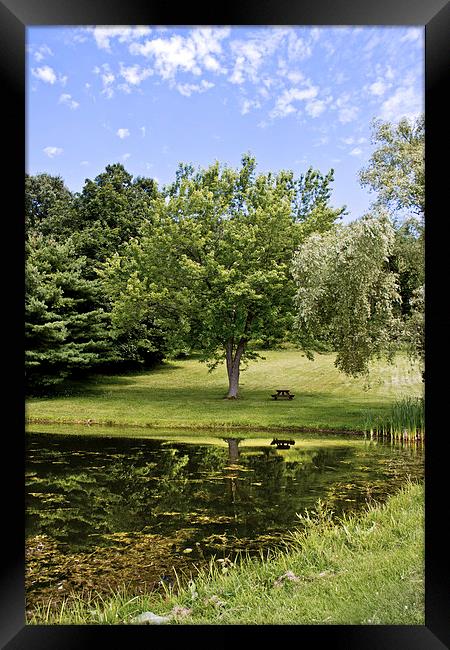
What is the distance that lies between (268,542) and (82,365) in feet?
19.8

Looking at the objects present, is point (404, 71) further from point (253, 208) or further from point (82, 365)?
point (82, 365)

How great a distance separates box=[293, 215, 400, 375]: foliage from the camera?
5.40m

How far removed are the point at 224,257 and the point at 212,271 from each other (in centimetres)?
27

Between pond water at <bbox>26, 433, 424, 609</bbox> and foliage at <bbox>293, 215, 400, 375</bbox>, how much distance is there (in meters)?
1.15

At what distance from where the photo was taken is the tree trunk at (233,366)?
8164mm

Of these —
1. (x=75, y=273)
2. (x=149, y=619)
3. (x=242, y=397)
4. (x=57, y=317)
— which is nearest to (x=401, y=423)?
(x=242, y=397)

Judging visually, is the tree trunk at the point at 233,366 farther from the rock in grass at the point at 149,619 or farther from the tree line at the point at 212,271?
the rock in grass at the point at 149,619

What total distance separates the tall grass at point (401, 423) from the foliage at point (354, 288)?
79cm
